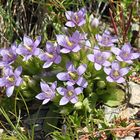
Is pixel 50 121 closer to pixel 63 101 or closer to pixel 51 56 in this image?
pixel 63 101

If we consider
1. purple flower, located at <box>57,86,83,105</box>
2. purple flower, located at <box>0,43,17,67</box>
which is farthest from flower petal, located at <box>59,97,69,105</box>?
purple flower, located at <box>0,43,17,67</box>

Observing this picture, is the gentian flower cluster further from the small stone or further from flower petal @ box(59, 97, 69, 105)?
the small stone

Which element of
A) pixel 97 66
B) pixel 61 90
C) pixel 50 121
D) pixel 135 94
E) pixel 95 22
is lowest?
pixel 50 121

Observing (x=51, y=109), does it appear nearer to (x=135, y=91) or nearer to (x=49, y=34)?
(x=135, y=91)

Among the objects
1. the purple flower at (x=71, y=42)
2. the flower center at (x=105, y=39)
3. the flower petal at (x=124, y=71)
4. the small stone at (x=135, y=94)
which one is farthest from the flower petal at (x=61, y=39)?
the small stone at (x=135, y=94)

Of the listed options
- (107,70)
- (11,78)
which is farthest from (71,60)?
(11,78)

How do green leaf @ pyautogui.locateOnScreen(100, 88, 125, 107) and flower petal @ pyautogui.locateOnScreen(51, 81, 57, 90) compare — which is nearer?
flower petal @ pyautogui.locateOnScreen(51, 81, 57, 90)

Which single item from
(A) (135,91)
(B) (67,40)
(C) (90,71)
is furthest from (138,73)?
(B) (67,40)
